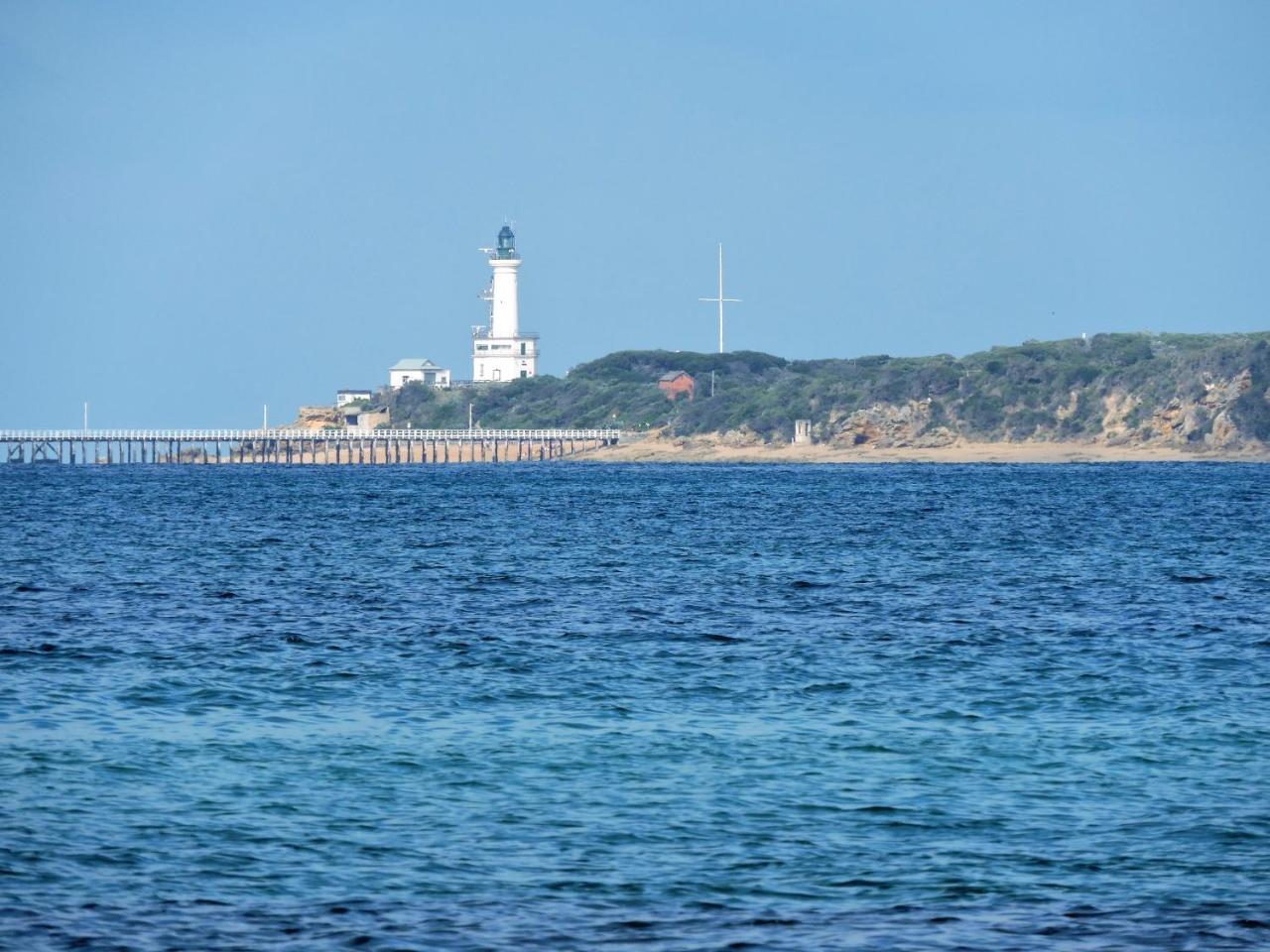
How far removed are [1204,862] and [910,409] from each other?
16342 cm

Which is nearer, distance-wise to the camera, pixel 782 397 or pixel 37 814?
pixel 37 814

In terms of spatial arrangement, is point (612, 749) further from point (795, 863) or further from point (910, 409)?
point (910, 409)

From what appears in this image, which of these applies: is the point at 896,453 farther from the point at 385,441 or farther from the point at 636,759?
the point at 636,759

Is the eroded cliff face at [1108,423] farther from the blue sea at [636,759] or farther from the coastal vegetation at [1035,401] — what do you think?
the blue sea at [636,759]

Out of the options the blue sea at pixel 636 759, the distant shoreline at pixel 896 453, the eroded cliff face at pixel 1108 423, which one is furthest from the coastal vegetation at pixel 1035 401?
the blue sea at pixel 636 759

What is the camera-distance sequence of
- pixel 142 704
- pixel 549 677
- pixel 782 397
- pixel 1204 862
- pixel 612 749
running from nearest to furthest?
pixel 1204 862
pixel 612 749
pixel 142 704
pixel 549 677
pixel 782 397

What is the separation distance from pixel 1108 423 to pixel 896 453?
63.6 ft

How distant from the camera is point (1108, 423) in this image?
543ft

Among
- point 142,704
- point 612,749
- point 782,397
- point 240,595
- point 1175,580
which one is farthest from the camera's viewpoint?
point 782,397

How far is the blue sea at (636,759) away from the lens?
13.1 meters

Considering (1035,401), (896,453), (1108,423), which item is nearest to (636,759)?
(896,453)

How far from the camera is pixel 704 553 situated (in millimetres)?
48594

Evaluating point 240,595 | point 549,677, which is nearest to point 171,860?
point 549,677

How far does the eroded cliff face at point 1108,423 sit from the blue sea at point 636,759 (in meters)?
115
